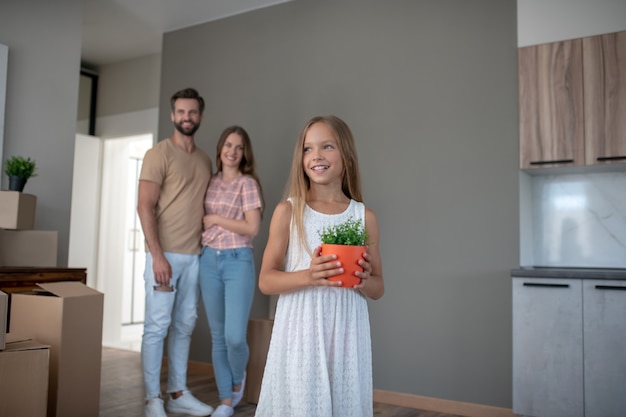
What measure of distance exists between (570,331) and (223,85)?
9.75 feet

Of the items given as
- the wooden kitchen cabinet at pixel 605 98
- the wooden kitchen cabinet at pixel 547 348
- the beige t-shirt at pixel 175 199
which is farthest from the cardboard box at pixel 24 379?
the wooden kitchen cabinet at pixel 605 98

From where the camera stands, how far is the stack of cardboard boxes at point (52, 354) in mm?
2150

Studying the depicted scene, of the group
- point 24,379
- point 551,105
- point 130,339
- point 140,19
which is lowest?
point 130,339

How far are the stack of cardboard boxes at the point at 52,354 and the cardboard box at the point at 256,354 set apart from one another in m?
0.96

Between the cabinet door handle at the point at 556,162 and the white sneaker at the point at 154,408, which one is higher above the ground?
the cabinet door handle at the point at 556,162

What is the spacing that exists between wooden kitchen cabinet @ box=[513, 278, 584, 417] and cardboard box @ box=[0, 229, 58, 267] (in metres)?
2.58

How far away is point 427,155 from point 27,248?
2.38 m

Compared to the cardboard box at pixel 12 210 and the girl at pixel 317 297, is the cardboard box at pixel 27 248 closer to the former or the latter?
the cardboard box at pixel 12 210

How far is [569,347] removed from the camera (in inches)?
110

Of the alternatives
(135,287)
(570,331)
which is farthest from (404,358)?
(135,287)

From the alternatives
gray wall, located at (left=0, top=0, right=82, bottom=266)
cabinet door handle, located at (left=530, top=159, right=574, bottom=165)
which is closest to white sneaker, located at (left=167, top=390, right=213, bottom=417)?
gray wall, located at (left=0, top=0, right=82, bottom=266)

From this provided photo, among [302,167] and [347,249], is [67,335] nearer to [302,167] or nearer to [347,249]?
[302,167]

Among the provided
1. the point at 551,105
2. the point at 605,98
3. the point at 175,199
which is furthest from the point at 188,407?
the point at 605,98

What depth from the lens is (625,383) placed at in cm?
265
